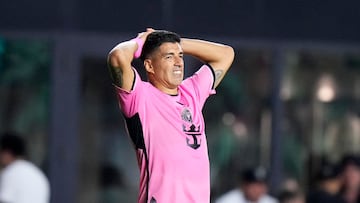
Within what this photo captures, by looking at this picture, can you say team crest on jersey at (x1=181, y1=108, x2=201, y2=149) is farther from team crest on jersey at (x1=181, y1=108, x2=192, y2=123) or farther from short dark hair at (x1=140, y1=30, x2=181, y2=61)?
short dark hair at (x1=140, y1=30, x2=181, y2=61)

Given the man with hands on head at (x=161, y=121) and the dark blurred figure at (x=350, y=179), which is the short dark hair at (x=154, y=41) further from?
the dark blurred figure at (x=350, y=179)

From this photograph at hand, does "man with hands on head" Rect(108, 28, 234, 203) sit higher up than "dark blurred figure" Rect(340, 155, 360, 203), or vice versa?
"man with hands on head" Rect(108, 28, 234, 203)

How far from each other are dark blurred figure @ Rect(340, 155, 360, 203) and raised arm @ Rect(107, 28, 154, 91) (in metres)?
5.18

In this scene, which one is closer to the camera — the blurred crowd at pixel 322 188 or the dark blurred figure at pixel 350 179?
the blurred crowd at pixel 322 188

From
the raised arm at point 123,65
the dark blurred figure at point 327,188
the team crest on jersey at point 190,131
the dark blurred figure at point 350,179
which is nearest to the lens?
the raised arm at point 123,65

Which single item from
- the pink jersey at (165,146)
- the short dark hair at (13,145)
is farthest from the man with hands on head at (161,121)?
the short dark hair at (13,145)

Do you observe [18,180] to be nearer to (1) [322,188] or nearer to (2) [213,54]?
(1) [322,188]

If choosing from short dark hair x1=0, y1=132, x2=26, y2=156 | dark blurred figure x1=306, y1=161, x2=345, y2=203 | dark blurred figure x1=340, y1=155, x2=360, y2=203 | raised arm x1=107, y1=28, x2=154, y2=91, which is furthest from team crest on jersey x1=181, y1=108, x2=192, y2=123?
dark blurred figure x1=340, y1=155, x2=360, y2=203

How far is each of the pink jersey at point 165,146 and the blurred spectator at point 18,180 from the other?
402cm

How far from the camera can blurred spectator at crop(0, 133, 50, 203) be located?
1052 centimetres

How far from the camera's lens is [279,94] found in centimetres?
1259

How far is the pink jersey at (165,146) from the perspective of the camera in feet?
21.3

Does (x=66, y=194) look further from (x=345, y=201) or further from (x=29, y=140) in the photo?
(x=345, y=201)

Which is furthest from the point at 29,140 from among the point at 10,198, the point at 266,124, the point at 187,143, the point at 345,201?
the point at 187,143
